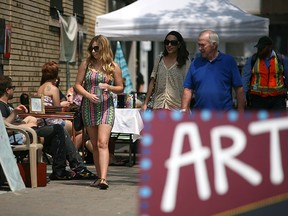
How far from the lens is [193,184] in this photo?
4.40m

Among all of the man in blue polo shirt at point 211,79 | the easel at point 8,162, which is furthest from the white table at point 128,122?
the man in blue polo shirt at point 211,79

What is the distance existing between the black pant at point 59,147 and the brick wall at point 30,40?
3.54 meters

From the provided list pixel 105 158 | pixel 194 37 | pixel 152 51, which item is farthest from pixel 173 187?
pixel 152 51

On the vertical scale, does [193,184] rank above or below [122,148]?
above

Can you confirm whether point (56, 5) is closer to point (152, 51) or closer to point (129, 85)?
point (129, 85)

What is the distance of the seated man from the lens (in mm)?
10352

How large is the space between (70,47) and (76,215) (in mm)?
10593

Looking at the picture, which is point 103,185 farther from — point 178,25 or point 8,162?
point 178,25

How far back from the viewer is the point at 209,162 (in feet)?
14.5

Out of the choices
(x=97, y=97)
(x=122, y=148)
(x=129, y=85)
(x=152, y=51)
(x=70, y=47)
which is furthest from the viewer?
(x=152, y=51)

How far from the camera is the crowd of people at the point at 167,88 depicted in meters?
8.43

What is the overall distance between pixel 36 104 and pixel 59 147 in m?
1.40

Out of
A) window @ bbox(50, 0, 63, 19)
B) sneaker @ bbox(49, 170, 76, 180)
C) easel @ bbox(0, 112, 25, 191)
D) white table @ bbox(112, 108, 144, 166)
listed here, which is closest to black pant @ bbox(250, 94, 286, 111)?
white table @ bbox(112, 108, 144, 166)

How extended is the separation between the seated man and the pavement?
168 millimetres
